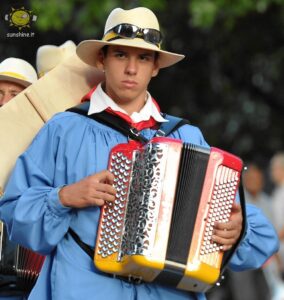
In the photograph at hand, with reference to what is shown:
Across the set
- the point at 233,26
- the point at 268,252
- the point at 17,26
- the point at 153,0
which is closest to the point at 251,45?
the point at 233,26

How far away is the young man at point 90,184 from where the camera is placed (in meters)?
5.38

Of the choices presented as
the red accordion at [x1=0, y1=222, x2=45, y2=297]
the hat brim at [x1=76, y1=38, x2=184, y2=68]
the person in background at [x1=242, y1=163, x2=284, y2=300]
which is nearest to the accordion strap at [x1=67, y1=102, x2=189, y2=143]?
the hat brim at [x1=76, y1=38, x2=184, y2=68]

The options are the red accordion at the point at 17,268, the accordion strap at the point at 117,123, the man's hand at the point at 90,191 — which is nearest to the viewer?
the man's hand at the point at 90,191

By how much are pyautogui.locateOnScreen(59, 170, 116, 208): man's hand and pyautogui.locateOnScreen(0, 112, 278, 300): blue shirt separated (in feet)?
0.22

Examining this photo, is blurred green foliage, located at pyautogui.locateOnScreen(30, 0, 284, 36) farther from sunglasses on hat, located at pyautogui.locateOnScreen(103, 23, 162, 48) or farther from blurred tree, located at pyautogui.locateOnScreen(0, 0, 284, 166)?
sunglasses on hat, located at pyautogui.locateOnScreen(103, 23, 162, 48)

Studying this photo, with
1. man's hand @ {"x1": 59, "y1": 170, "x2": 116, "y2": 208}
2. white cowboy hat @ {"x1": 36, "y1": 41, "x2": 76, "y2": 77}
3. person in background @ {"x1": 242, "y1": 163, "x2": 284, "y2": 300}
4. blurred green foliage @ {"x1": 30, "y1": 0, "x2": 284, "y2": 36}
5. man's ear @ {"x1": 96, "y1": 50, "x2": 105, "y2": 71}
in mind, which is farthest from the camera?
blurred green foliage @ {"x1": 30, "y1": 0, "x2": 284, "y2": 36}

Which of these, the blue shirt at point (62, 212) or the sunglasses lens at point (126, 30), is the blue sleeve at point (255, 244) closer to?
the blue shirt at point (62, 212)

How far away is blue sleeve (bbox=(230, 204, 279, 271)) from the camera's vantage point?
5715 mm

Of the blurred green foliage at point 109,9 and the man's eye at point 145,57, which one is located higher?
the man's eye at point 145,57

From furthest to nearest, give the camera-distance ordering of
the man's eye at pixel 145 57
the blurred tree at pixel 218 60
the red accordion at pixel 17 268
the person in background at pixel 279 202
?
1. the blurred tree at pixel 218 60
2. the person in background at pixel 279 202
3. the red accordion at pixel 17 268
4. the man's eye at pixel 145 57

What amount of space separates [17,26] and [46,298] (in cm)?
271

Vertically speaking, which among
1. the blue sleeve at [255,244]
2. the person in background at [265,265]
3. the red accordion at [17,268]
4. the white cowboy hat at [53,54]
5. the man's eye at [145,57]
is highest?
the man's eye at [145,57]

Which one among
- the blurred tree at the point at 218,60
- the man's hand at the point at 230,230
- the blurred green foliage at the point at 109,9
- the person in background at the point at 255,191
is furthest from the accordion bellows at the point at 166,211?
the blurred tree at the point at 218,60

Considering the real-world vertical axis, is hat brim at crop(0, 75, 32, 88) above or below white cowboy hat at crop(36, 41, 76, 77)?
below
